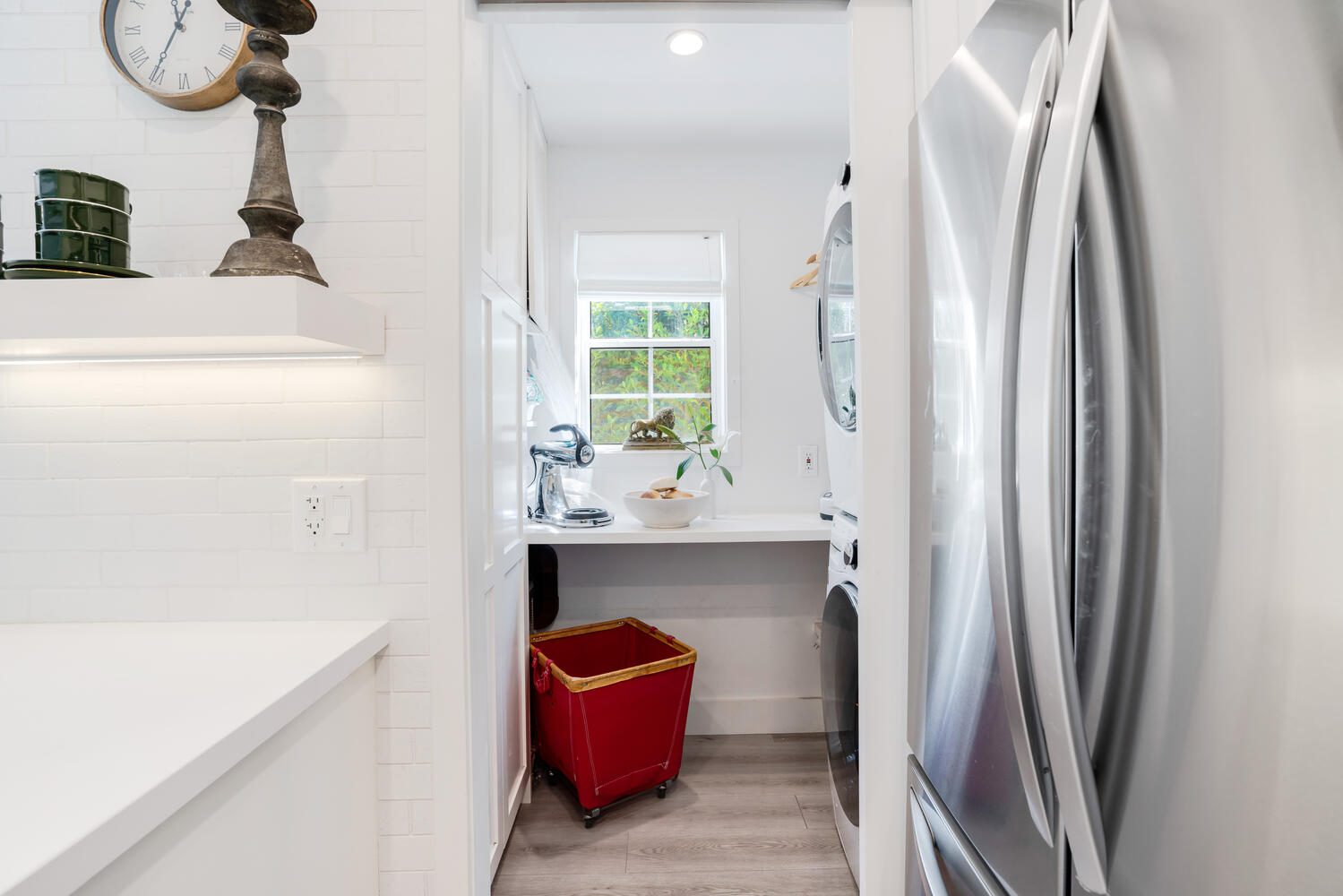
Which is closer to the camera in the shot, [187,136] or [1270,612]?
[1270,612]

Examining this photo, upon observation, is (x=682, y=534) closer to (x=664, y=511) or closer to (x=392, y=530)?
(x=664, y=511)

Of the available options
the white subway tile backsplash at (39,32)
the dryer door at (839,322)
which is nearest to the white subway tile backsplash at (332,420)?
the white subway tile backsplash at (39,32)

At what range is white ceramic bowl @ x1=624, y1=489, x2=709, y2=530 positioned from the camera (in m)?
2.28

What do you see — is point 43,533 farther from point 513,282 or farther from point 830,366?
point 830,366

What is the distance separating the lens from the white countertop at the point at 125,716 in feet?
1.78

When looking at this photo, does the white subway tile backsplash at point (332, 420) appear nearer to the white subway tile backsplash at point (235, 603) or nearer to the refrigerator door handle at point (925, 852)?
the white subway tile backsplash at point (235, 603)

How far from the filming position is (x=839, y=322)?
1.71 metres

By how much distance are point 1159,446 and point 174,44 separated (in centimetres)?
153

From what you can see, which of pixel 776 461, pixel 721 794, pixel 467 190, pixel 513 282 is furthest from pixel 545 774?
pixel 467 190

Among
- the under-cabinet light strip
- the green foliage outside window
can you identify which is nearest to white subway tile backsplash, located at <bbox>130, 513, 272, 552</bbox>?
the under-cabinet light strip

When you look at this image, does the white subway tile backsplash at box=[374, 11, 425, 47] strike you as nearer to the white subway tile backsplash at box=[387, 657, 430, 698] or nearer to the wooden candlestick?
the wooden candlestick

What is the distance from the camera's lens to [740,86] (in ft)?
7.31

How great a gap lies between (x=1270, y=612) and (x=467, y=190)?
1.20m

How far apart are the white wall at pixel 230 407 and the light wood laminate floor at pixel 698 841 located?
74cm
